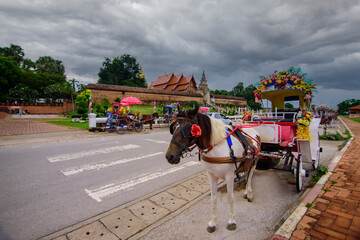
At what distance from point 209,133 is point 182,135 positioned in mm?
469

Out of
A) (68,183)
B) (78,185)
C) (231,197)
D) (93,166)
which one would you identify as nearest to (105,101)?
(93,166)

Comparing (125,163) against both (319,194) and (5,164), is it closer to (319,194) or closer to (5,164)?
(5,164)

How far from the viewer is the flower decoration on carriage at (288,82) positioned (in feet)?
14.6

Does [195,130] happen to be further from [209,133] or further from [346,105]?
[346,105]

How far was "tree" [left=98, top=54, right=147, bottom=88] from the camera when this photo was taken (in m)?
56.8

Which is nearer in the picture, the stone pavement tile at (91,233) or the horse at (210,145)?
the horse at (210,145)

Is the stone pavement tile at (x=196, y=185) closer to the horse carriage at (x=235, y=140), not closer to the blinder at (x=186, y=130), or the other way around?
the horse carriage at (x=235, y=140)

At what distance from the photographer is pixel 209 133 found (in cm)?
252

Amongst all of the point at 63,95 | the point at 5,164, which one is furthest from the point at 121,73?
the point at 5,164

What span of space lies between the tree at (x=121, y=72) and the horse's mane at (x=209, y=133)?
5676cm

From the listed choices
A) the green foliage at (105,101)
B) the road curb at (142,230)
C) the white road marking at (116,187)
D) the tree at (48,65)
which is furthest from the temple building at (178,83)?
the road curb at (142,230)

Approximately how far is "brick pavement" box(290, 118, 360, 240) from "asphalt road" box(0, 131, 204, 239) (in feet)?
9.41

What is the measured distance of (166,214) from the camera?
3023 mm

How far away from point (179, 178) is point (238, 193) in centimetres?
159
